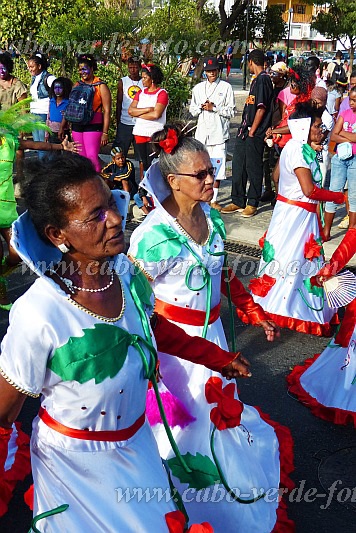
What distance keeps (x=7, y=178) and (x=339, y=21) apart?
1402 inches

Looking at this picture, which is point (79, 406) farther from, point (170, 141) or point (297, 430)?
point (297, 430)

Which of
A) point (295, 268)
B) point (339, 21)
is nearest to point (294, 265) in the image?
point (295, 268)

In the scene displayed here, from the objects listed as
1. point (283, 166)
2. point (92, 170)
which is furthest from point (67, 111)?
point (92, 170)

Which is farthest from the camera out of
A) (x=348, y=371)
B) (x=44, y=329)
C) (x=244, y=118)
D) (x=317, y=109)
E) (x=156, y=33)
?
(x=156, y=33)

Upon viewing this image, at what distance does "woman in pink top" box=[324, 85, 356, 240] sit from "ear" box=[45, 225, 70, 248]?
578 cm

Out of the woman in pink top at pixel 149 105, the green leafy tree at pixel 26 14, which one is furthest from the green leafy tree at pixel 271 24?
the woman in pink top at pixel 149 105

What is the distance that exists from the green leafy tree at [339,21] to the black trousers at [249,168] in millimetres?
27871

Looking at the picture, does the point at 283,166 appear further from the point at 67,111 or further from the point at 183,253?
the point at 67,111

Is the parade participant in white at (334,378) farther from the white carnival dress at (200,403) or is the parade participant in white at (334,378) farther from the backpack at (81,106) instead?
the backpack at (81,106)

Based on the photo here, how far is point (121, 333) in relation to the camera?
7.55 ft

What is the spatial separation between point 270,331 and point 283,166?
2506mm

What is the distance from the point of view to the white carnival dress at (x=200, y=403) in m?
3.25

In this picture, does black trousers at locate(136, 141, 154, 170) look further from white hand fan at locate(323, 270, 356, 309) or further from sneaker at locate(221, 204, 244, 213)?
white hand fan at locate(323, 270, 356, 309)

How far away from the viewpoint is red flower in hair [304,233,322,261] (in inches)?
235
